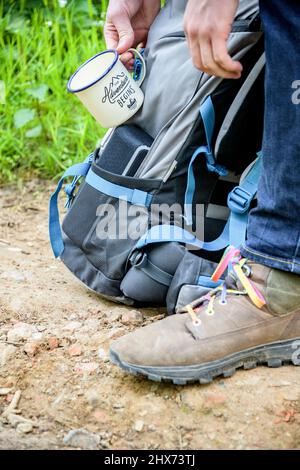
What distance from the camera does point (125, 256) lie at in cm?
211

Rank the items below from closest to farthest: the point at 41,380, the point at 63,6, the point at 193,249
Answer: the point at 41,380 → the point at 193,249 → the point at 63,6

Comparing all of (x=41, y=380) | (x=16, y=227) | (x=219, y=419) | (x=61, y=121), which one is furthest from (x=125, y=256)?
(x=61, y=121)

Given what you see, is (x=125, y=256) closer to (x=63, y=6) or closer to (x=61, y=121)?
(x=61, y=121)

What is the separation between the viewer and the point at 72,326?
204cm

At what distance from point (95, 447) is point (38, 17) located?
A: 2911 millimetres

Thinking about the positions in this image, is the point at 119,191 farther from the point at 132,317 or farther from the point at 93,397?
the point at 93,397

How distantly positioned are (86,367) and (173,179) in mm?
611

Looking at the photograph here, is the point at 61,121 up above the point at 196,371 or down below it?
below

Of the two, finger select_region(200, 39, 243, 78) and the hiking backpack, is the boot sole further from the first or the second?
finger select_region(200, 39, 243, 78)

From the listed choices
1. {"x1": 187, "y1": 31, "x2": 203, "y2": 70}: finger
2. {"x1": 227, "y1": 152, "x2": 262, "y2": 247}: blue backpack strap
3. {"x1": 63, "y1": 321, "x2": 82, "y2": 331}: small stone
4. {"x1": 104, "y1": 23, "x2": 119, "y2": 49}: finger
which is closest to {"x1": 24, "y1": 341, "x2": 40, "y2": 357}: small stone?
{"x1": 63, "y1": 321, "x2": 82, "y2": 331}: small stone

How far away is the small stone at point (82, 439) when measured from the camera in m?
1.57

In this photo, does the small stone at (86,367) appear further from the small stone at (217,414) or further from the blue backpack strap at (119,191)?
the blue backpack strap at (119,191)

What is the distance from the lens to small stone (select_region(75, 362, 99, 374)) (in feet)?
5.96
